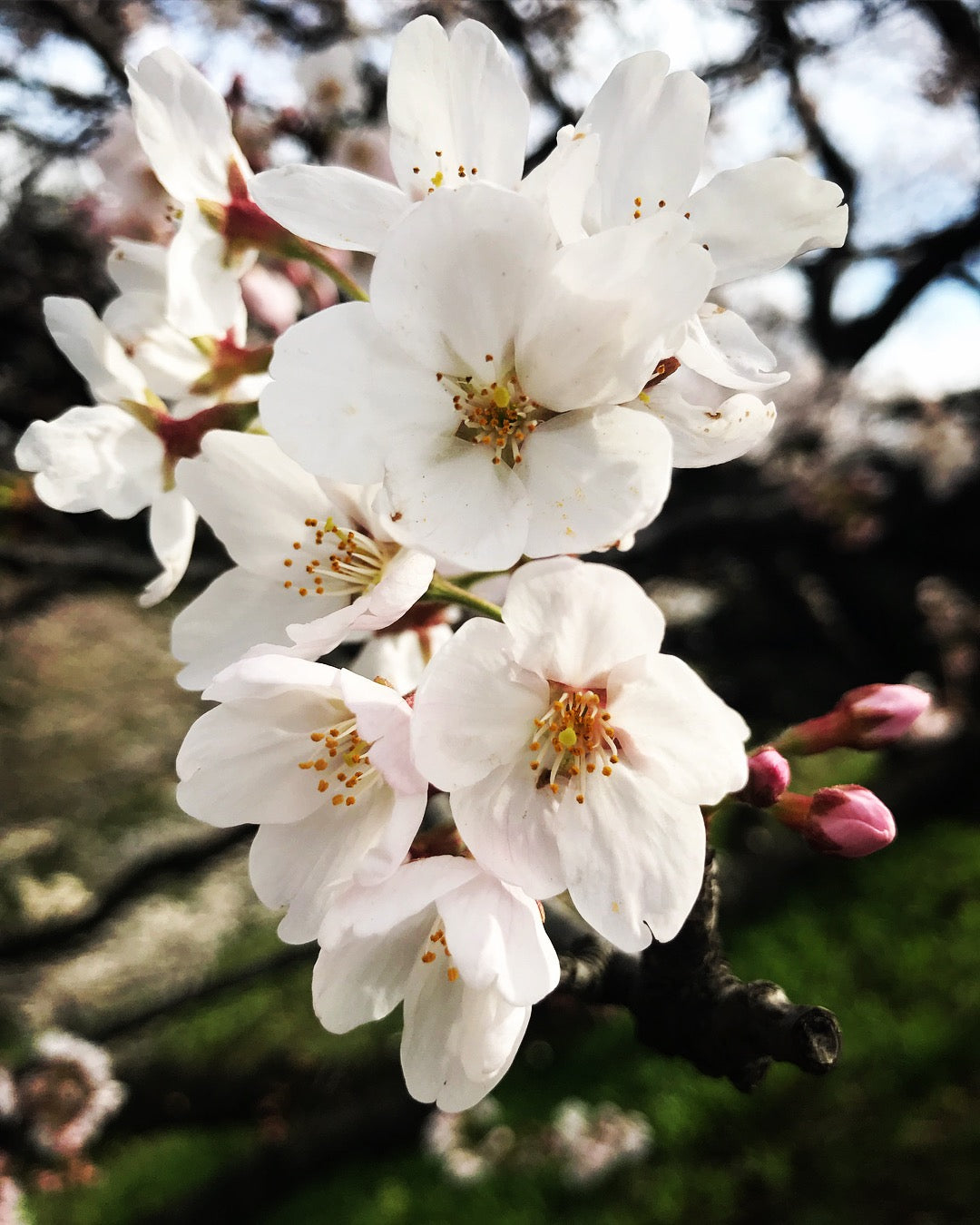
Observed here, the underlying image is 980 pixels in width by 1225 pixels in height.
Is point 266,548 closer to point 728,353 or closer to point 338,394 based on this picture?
point 338,394

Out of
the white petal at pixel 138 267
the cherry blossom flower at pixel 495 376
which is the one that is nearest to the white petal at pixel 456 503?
the cherry blossom flower at pixel 495 376

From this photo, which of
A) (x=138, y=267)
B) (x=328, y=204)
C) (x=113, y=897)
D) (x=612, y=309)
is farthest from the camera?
(x=113, y=897)

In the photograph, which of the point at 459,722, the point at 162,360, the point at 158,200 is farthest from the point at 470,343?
the point at 158,200

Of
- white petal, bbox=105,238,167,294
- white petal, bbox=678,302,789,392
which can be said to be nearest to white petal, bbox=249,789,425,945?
white petal, bbox=678,302,789,392

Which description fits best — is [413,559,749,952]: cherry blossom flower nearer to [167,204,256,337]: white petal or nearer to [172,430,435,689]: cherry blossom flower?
[172,430,435,689]: cherry blossom flower

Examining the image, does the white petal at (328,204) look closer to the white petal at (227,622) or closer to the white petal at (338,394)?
the white petal at (338,394)

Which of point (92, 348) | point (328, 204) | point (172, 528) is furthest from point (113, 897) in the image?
point (328, 204)
